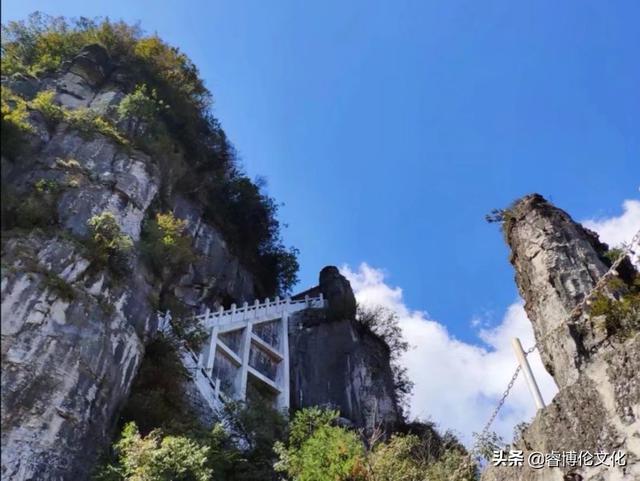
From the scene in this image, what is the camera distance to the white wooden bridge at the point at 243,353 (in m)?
17.0

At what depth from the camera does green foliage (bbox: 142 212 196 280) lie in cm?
1634

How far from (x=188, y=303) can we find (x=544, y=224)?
15.3 m

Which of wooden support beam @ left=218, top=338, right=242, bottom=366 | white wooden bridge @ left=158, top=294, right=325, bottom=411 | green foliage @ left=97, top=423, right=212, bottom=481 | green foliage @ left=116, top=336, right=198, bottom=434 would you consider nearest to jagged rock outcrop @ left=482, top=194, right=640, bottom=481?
green foliage @ left=97, top=423, right=212, bottom=481

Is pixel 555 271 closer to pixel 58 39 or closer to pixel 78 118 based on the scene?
pixel 78 118

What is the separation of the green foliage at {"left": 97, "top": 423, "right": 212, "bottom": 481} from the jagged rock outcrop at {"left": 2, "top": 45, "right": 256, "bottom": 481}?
83cm

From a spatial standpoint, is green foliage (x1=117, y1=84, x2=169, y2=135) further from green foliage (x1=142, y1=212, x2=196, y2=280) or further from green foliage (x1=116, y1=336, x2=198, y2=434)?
green foliage (x1=116, y1=336, x2=198, y2=434)

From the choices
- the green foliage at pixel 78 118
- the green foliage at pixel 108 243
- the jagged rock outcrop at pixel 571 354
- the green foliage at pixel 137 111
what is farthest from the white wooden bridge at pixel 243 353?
the jagged rock outcrop at pixel 571 354

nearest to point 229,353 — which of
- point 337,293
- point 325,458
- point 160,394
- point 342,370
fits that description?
point 342,370

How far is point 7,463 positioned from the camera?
364 inches

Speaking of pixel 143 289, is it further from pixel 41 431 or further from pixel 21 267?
pixel 41 431

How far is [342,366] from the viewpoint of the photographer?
2402 cm

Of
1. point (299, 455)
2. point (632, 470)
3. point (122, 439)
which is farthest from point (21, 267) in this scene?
point (632, 470)

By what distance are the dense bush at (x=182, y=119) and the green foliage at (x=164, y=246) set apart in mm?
3473

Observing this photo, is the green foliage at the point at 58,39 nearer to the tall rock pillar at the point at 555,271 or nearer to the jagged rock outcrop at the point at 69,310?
the jagged rock outcrop at the point at 69,310
